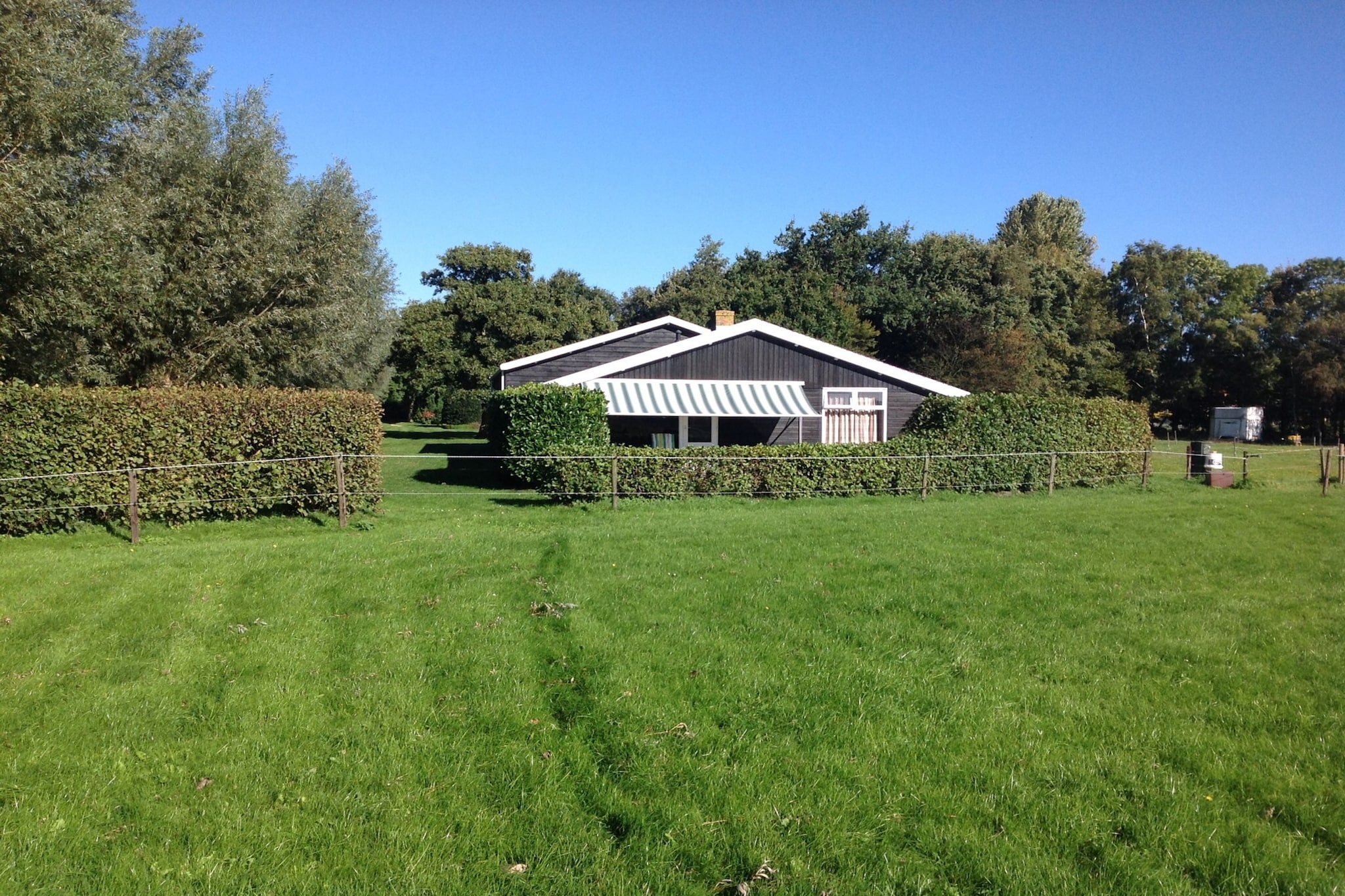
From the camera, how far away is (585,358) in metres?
25.5

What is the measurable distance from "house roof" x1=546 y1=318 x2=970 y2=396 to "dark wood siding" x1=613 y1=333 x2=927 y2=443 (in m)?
0.12

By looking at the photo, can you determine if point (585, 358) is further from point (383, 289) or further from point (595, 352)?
point (383, 289)

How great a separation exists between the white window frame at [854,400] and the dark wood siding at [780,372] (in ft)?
0.25

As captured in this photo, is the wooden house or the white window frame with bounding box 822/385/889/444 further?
the white window frame with bounding box 822/385/889/444

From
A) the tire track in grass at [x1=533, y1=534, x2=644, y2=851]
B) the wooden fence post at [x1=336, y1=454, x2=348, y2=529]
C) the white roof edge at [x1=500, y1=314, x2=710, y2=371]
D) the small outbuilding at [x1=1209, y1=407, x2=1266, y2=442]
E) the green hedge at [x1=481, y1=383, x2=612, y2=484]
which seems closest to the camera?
the tire track in grass at [x1=533, y1=534, x2=644, y2=851]

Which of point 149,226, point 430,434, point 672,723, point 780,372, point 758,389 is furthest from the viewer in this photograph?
point 430,434

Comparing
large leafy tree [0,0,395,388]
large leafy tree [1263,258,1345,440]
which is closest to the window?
large leafy tree [0,0,395,388]

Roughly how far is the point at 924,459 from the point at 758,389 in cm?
566

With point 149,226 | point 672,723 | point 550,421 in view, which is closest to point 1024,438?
point 550,421

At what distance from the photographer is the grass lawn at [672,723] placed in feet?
10.9

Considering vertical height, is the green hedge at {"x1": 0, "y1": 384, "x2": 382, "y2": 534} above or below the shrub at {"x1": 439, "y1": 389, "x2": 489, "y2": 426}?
below

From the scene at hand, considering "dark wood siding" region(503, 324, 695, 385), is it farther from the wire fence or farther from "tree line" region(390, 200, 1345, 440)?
"tree line" region(390, 200, 1345, 440)

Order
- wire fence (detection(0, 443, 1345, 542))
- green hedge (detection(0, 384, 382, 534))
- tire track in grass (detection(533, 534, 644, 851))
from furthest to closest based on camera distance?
wire fence (detection(0, 443, 1345, 542)) → green hedge (detection(0, 384, 382, 534)) → tire track in grass (detection(533, 534, 644, 851))

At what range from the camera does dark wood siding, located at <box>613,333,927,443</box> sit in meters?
20.2
